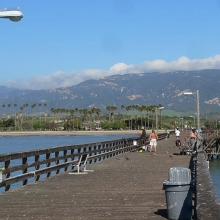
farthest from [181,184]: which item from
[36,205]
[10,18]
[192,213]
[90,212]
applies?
[10,18]

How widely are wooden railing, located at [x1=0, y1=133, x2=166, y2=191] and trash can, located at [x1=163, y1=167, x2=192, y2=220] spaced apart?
5.85 meters

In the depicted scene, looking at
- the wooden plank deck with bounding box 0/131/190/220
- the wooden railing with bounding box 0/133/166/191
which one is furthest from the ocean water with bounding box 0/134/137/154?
the wooden plank deck with bounding box 0/131/190/220

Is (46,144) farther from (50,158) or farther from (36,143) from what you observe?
(50,158)

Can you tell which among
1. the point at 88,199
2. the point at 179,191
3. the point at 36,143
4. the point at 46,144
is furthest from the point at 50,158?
the point at 36,143

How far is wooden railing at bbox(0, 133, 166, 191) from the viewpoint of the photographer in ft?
48.1

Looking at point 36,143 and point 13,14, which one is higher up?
point 13,14

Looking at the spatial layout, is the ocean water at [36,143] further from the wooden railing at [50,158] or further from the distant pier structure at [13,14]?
the distant pier structure at [13,14]

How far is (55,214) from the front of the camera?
1070cm

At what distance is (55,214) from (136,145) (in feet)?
110

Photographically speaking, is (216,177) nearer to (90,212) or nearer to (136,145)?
(136,145)

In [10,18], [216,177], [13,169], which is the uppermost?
[10,18]

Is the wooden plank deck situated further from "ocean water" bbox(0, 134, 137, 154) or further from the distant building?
"ocean water" bbox(0, 134, 137, 154)

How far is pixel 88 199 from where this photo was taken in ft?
42.2

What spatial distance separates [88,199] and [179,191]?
4206 mm
